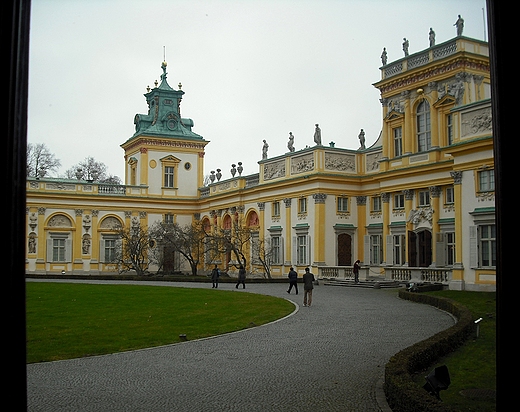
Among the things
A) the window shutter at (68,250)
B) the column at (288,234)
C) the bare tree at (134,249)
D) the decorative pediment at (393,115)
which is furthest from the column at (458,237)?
the window shutter at (68,250)

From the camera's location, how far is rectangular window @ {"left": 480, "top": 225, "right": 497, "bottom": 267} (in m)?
26.3

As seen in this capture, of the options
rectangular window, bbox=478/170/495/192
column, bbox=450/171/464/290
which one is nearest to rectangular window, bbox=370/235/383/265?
column, bbox=450/171/464/290

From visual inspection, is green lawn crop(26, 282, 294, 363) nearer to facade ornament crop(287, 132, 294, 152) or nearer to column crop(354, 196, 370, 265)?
column crop(354, 196, 370, 265)

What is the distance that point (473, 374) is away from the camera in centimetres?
1027

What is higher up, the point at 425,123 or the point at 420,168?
the point at 425,123

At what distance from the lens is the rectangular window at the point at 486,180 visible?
26.5m

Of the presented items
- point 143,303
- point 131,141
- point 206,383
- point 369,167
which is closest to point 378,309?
point 143,303

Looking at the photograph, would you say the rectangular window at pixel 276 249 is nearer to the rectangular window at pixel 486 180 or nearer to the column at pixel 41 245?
the rectangular window at pixel 486 180

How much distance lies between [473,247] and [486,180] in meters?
3.05
